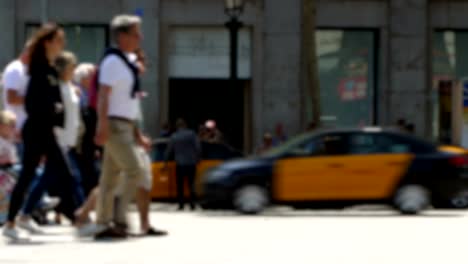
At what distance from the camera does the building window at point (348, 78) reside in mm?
31969

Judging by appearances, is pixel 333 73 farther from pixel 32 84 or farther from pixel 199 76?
pixel 32 84

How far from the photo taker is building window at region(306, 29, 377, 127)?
3197 cm

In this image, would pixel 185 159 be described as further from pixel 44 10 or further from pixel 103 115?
pixel 103 115

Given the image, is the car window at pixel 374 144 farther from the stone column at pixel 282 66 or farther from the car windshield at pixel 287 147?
the stone column at pixel 282 66

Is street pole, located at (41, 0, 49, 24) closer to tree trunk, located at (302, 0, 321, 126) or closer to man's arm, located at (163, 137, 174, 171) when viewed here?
tree trunk, located at (302, 0, 321, 126)

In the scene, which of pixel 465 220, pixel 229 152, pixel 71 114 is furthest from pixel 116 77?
pixel 229 152

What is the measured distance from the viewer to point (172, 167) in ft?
75.0

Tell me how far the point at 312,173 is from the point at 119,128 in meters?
8.37

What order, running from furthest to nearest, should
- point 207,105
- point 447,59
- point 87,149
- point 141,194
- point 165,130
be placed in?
point 447,59 → point 207,105 → point 165,130 → point 87,149 → point 141,194

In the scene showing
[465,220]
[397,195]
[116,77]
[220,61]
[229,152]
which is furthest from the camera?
[220,61]

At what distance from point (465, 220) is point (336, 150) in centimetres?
331

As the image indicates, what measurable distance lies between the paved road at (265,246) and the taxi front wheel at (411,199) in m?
4.01

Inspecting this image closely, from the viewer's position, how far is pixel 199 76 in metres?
31.6

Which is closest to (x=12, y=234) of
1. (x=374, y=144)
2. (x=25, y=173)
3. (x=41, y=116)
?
(x=25, y=173)
